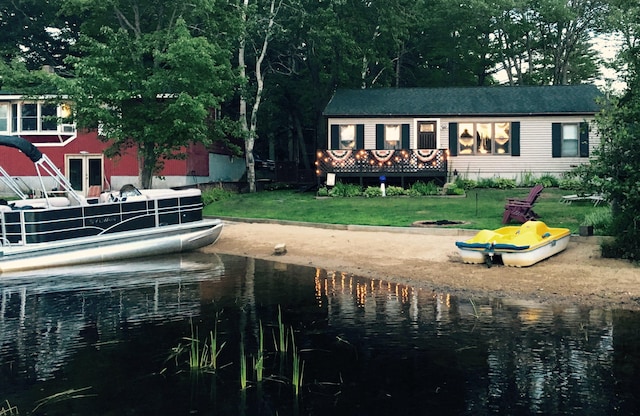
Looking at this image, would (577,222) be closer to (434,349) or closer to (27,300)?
(434,349)

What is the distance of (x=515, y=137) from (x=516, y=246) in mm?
18821

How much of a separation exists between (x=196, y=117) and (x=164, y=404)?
66.8 feet

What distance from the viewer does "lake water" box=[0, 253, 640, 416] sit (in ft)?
24.7

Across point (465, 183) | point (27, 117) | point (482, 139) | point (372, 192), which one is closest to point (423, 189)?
point (372, 192)

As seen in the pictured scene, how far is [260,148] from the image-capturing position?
53.9 m

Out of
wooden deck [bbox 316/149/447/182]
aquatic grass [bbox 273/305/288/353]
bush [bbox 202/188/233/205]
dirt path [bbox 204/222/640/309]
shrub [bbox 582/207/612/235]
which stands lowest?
aquatic grass [bbox 273/305/288/353]

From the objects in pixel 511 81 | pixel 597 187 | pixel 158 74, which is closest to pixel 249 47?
pixel 158 74

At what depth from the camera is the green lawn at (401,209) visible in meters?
22.1

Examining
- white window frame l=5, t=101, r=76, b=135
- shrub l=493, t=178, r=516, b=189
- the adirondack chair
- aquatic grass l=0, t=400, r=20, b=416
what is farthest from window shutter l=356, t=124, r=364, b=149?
aquatic grass l=0, t=400, r=20, b=416

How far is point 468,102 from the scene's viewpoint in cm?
3381

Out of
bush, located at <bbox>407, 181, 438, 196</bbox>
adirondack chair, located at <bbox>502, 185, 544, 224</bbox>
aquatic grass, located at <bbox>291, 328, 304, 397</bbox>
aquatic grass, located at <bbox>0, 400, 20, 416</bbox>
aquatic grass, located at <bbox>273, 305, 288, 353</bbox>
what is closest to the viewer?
aquatic grass, located at <bbox>0, 400, 20, 416</bbox>

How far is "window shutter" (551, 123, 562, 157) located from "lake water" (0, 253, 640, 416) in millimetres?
20925

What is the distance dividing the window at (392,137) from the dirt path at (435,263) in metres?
12.0

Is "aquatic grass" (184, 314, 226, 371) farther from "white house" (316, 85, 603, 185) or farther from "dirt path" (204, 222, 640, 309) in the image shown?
"white house" (316, 85, 603, 185)
